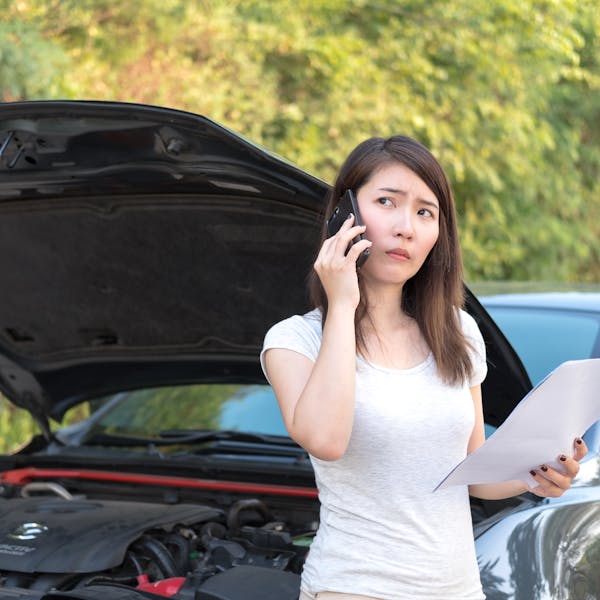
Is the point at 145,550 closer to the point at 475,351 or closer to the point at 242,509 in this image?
the point at 242,509

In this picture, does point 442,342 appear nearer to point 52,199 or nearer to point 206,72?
point 52,199

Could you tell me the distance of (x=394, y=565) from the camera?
89.9 inches

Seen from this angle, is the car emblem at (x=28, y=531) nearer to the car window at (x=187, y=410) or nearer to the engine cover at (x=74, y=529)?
the engine cover at (x=74, y=529)

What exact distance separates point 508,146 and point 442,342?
32.0ft

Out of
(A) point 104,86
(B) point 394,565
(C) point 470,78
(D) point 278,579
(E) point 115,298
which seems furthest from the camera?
(C) point 470,78

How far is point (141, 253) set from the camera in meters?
3.85

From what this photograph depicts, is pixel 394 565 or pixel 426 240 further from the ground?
pixel 426 240

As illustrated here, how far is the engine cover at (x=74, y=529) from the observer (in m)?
3.26

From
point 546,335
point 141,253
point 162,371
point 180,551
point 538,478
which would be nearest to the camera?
point 538,478

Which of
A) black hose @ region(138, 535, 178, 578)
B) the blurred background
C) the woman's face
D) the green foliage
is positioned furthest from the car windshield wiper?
the blurred background

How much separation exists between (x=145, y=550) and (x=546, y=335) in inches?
63.3

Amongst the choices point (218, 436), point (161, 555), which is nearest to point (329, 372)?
point (161, 555)

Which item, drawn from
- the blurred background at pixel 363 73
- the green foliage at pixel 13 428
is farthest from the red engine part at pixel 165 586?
the blurred background at pixel 363 73

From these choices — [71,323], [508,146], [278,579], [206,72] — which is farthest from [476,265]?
[278,579]
